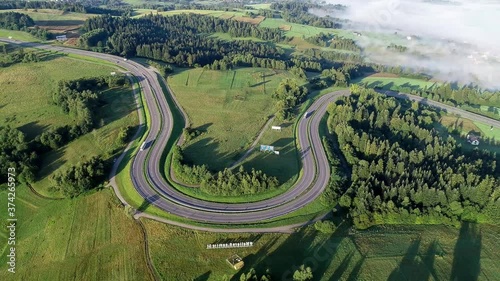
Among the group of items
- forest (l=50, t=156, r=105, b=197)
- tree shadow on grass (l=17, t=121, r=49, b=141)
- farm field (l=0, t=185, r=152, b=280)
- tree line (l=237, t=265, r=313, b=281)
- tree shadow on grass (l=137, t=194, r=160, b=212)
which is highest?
tree shadow on grass (l=17, t=121, r=49, b=141)

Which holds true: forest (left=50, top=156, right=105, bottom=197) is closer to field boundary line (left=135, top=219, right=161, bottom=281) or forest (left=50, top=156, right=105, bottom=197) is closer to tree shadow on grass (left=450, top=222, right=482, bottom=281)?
field boundary line (left=135, top=219, right=161, bottom=281)

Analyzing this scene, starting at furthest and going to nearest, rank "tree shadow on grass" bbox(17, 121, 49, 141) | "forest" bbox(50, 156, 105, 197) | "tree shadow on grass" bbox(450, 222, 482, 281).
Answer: "tree shadow on grass" bbox(17, 121, 49, 141) → "forest" bbox(50, 156, 105, 197) → "tree shadow on grass" bbox(450, 222, 482, 281)

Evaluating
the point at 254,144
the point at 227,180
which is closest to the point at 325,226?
the point at 227,180

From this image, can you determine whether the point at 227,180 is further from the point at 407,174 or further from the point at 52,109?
the point at 52,109

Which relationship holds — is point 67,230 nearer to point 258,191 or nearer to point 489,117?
point 258,191

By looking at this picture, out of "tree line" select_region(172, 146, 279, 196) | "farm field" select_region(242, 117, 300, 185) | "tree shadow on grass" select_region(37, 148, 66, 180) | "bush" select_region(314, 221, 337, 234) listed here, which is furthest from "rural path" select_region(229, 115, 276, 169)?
"tree shadow on grass" select_region(37, 148, 66, 180)

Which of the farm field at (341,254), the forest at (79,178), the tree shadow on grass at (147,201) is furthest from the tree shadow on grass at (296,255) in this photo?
the forest at (79,178)
